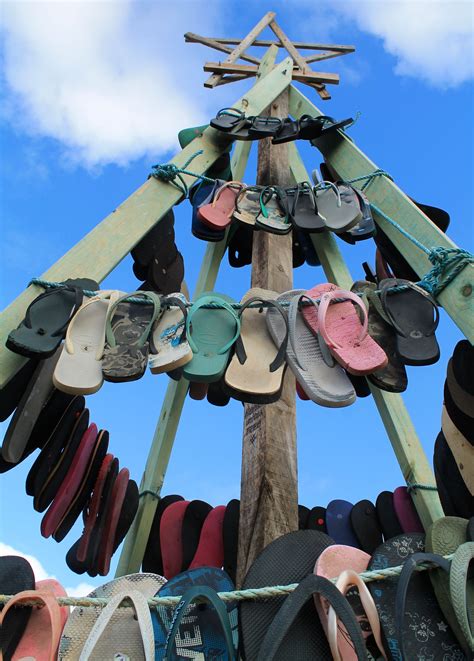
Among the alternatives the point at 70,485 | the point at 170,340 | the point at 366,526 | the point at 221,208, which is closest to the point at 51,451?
→ the point at 70,485

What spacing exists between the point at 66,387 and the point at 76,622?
532mm

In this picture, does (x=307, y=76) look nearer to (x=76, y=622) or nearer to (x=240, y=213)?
(x=240, y=213)

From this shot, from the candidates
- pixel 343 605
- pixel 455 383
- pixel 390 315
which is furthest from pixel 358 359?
pixel 343 605

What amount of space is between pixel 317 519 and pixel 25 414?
1.40 meters

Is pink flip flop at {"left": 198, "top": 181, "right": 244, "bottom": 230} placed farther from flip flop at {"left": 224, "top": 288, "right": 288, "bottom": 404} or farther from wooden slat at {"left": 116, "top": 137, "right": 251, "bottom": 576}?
flip flop at {"left": 224, "top": 288, "right": 288, "bottom": 404}

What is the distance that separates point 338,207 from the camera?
2.36 metres

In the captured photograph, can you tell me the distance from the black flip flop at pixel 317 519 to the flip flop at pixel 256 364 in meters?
1.20

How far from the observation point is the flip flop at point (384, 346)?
1666mm

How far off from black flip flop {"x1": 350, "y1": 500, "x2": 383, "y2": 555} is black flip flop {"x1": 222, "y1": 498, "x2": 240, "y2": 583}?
473 millimetres

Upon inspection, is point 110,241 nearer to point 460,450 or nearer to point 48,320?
point 48,320

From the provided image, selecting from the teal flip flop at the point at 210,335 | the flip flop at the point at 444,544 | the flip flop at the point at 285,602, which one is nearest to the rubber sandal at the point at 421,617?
the flip flop at the point at 444,544

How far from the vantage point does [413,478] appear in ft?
8.06

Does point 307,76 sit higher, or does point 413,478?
point 307,76

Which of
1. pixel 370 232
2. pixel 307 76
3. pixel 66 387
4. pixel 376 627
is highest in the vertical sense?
pixel 307 76
